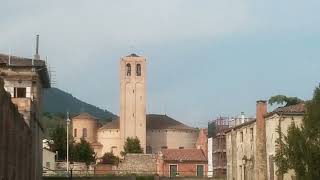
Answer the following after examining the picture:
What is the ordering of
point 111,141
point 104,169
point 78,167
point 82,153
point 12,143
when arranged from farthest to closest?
point 111,141
point 82,153
point 78,167
point 104,169
point 12,143

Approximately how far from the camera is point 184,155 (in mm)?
79438

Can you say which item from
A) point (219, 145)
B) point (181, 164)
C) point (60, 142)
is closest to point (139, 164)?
point (181, 164)

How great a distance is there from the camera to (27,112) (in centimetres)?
3875

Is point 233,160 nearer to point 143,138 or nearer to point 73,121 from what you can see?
point 143,138

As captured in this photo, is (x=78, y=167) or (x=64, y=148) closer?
(x=78, y=167)

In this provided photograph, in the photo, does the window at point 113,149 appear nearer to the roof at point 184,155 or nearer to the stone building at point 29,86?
the roof at point 184,155

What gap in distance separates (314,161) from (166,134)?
90123mm

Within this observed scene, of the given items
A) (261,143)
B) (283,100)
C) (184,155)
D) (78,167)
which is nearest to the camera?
(261,143)

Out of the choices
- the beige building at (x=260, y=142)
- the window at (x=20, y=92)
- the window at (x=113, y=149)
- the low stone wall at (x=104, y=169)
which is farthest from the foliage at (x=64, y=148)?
the window at (x=20, y=92)

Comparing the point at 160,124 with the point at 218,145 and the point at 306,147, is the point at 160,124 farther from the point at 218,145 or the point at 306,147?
the point at 306,147

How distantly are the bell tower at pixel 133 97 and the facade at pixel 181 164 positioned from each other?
3672cm

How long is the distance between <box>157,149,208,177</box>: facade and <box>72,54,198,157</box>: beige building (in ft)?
125

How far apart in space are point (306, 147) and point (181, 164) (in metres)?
47.0

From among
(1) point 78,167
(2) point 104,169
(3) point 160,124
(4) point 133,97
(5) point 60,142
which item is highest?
(4) point 133,97
